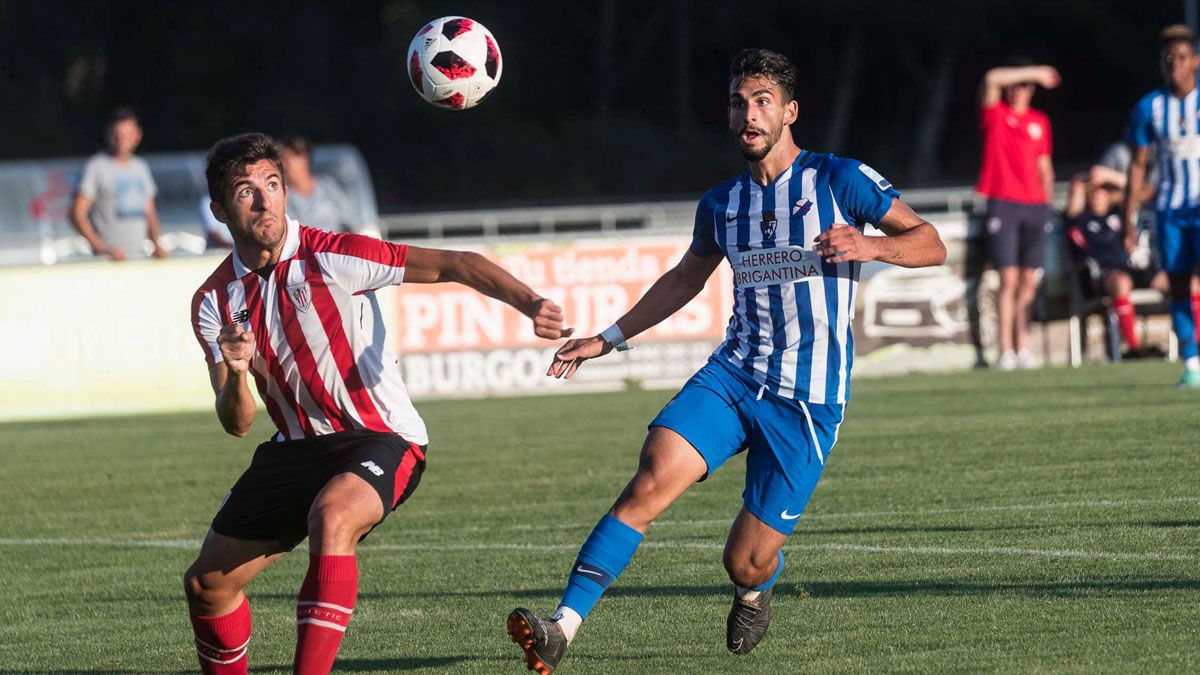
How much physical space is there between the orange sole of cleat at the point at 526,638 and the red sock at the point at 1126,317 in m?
12.0

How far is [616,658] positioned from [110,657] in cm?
179

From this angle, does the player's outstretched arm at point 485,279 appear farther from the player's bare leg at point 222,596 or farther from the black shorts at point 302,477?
the player's bare leg at point 222,596

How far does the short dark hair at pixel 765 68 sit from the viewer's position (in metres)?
6.43

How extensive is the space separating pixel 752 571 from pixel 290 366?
5.28 feet

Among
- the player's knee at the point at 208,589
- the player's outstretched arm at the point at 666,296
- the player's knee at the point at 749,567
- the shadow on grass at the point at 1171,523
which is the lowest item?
the shadow on grass at the point at 1171,523

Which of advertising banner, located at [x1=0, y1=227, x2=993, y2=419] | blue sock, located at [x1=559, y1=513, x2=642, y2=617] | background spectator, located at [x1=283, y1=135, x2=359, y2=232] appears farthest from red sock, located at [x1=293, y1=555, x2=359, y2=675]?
advertising banner, located at [x1=0, y1=227, x2=993, y2=419]

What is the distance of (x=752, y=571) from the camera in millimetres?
6387

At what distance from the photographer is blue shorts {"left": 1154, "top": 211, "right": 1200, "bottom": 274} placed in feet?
42.9

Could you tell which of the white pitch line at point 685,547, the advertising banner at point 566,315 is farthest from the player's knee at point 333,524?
the advertising banner at point 566,315

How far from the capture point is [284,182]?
239 inches

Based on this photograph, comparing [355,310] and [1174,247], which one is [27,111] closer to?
[1174,247]

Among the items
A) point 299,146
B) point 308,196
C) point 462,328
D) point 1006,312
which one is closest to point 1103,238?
point 1006,312

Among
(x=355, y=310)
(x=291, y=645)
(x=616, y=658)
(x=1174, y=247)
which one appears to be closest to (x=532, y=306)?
(x=355, y=310)

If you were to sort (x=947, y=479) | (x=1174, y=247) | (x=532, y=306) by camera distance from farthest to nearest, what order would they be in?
(x=1174, y=247)
(x=947, y=479)
(x=532, y=306)
